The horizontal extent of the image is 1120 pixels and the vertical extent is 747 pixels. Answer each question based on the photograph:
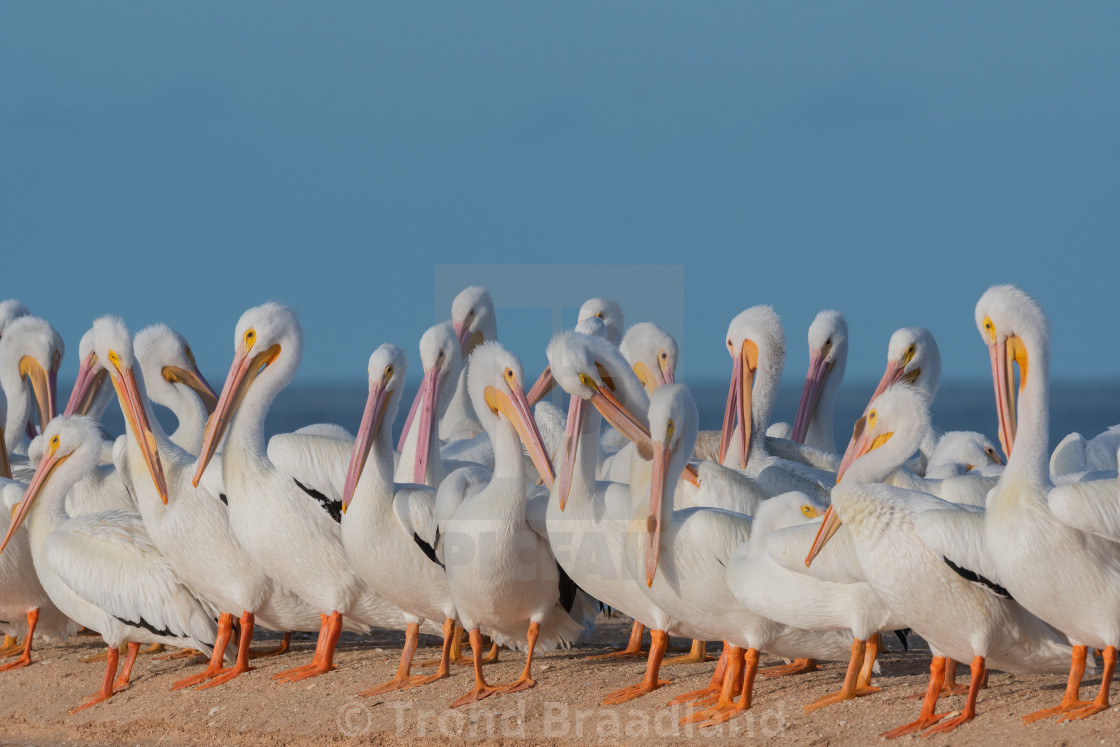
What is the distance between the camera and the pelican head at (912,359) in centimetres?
821

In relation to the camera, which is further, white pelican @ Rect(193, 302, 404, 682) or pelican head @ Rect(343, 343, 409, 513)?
white pelican @ Rect(193, 302, 404, 682)

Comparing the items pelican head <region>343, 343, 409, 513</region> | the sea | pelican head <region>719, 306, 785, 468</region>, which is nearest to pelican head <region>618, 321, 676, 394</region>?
pelican head <region>719, 306, 785, 468</region>

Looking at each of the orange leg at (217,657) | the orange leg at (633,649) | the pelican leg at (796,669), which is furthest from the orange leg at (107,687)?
the pelican leg at (796,669)

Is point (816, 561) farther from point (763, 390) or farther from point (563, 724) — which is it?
point (763, 390)

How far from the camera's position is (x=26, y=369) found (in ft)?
34.1

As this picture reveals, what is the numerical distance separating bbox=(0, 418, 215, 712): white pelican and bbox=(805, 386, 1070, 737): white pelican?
10.3 feet

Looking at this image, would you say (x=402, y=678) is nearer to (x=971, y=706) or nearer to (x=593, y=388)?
(x=593, y=388)

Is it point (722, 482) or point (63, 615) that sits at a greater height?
point (722, 482)

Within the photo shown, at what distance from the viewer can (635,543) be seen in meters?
5.86

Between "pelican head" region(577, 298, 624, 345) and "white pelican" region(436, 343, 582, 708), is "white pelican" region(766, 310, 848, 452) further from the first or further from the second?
"white pelican" region(436, 343, 582, 708)

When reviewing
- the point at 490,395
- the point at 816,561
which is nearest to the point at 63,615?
the point at 490,395

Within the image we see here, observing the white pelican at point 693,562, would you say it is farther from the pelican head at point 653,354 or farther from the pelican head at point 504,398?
the pelican head at point 653,354

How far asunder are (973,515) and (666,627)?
144 centimetres

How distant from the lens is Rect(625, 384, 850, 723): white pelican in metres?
5.74
